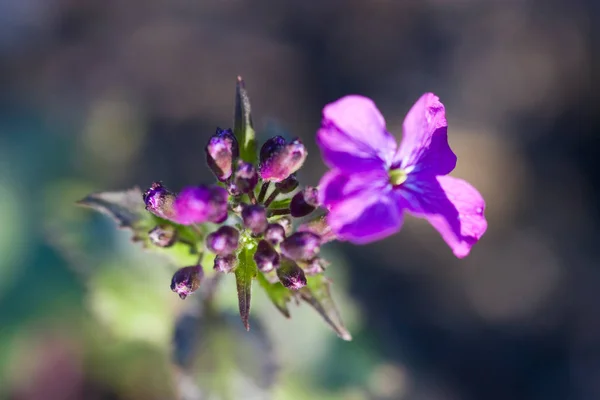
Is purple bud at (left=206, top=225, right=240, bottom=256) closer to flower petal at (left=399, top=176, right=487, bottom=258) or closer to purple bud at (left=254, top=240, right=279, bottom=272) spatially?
purple bud at (left=254, top=240, right=279, bottom=272)

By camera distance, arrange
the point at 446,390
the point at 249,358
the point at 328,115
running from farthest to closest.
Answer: the point at 446,390, the point at 249,358, the point at 328,115

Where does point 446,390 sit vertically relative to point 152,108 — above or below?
below

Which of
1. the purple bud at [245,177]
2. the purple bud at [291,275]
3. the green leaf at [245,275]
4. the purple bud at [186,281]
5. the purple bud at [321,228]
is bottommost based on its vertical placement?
the purple bud at [186,281]

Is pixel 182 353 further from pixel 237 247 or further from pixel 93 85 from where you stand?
pixel 93 85

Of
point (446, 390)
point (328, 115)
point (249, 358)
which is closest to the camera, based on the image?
point (328, 115)

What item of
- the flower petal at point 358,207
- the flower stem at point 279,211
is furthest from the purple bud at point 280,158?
the flower petal at point 358,207

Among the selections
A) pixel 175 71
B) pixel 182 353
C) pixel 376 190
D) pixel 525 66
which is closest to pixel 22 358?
pixel 182 353

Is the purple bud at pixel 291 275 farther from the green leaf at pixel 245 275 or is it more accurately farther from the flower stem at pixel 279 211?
the flower stem at pixel 279 211

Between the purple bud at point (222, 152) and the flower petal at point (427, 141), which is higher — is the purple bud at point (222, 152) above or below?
below

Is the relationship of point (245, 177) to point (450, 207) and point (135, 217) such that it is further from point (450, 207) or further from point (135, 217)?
point (450, 207)
